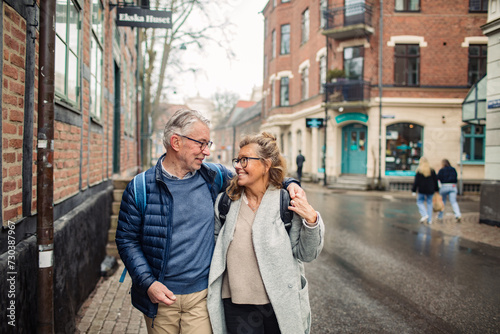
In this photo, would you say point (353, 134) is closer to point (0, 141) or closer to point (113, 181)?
point (113, 181)

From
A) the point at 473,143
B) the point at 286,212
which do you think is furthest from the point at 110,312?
the point at 473,143

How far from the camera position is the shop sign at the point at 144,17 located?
21.0 ft

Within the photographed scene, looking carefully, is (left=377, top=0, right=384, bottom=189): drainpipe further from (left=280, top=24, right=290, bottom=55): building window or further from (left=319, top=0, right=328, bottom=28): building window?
(left=280, top=24, right=290, bottom=55): building window

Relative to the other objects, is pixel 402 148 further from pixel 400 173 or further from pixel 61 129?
pixel 61 129

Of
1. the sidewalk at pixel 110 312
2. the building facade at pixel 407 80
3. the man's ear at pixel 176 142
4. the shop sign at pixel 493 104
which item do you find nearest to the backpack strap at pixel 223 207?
the man's ear at pixel 176 142

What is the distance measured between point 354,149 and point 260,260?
754 inches

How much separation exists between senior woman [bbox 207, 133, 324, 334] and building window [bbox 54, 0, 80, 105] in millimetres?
2369

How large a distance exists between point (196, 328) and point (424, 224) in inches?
350

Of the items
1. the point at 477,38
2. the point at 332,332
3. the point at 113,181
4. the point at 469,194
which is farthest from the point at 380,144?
the point at 332,332

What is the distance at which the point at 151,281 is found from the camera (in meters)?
2.10

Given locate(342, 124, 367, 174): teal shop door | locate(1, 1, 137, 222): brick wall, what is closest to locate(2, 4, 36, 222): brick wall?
locate(1, 1, 137, 222): brick wall

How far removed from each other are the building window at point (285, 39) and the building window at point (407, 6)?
928 cm

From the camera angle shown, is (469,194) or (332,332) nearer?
(332,332)

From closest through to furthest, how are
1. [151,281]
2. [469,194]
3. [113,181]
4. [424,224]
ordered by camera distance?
[151,281]
[113,181]
[424,224]
[469,194]
